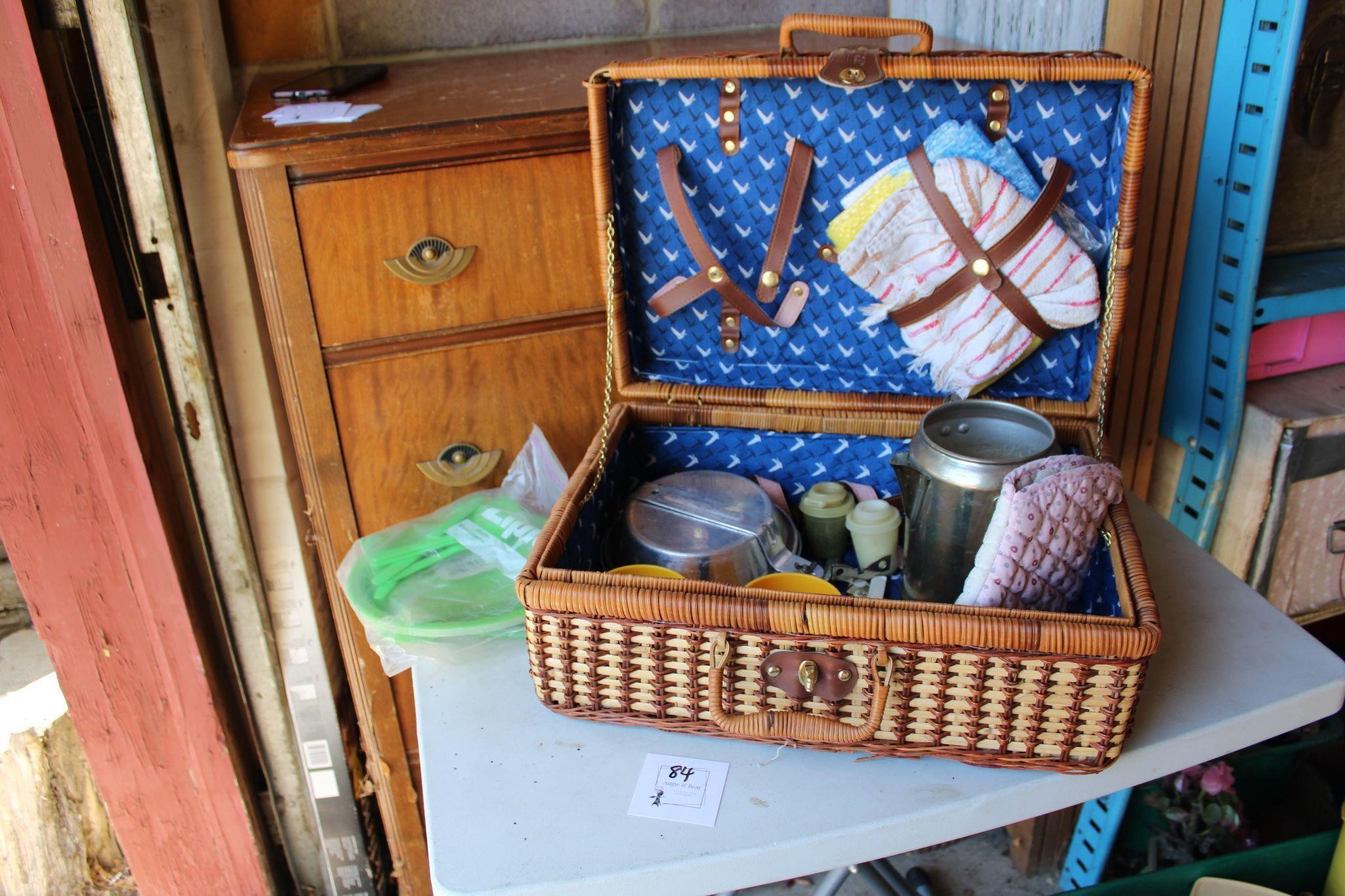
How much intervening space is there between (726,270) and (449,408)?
0.39 metres

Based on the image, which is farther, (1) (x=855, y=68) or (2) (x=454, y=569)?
(2) (x=454, y=569)

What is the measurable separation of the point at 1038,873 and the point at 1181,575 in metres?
0.88

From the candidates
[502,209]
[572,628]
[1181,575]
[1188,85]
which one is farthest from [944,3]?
[572,628]

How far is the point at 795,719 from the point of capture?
866 millimetres

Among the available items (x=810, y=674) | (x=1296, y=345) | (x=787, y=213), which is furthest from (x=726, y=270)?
(x=1296, y=345)

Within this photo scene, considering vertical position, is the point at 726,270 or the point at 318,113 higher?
the point at 318,113

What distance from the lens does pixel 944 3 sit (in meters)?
1.50

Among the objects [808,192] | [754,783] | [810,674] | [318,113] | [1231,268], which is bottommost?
[754,783]

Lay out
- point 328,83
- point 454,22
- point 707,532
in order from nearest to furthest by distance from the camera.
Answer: point 707,532 < point 328,83 < point 454,22

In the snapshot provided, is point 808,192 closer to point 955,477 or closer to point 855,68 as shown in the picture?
point 855,68

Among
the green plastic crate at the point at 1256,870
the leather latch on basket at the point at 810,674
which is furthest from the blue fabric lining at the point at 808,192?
the green plastic crate at the point at 1256,870

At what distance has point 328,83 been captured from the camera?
4.38ft

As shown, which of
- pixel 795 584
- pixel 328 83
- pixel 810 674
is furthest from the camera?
pixel 328 83

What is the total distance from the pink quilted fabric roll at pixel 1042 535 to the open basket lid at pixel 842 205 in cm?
22
